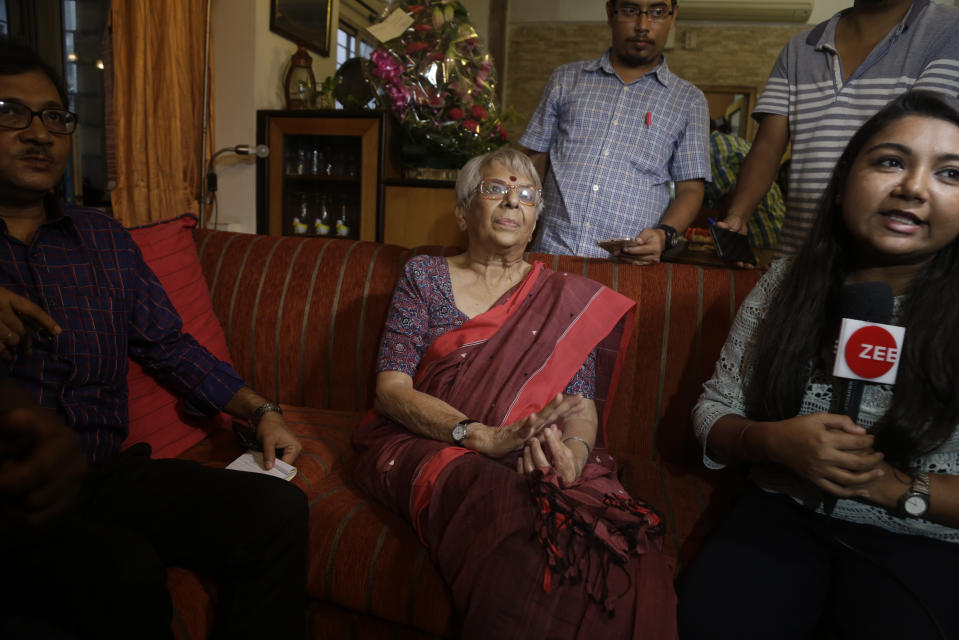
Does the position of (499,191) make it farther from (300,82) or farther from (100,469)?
(300,82)

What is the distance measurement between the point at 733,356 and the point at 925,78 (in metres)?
0.98

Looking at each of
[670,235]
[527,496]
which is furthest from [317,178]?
[527,496]

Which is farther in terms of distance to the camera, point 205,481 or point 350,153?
point 350,153

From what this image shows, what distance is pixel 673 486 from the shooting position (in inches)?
60.9

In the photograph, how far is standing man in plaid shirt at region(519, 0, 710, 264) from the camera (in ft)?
7.02

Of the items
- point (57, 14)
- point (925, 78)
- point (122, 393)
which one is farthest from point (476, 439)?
point (57, 14)

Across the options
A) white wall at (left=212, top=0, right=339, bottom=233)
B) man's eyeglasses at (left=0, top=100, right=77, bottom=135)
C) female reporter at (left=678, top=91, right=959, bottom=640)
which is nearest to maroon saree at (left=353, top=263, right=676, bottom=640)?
female reporter at (left=678, top=91, right=959, bottom=640)

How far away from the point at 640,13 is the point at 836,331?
138cm

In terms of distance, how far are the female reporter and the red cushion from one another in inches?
50.8

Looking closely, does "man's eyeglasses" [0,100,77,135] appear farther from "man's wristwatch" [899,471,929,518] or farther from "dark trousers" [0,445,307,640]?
"man's wristwatch" [899,471,929,518]

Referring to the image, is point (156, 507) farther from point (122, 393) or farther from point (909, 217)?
point (909, 217)

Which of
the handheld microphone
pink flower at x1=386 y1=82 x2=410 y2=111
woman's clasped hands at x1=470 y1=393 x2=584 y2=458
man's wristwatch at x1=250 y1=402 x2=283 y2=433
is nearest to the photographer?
the handheld microphone

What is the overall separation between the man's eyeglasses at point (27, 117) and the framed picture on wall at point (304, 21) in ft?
7.46

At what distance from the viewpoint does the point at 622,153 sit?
7.06 ft
